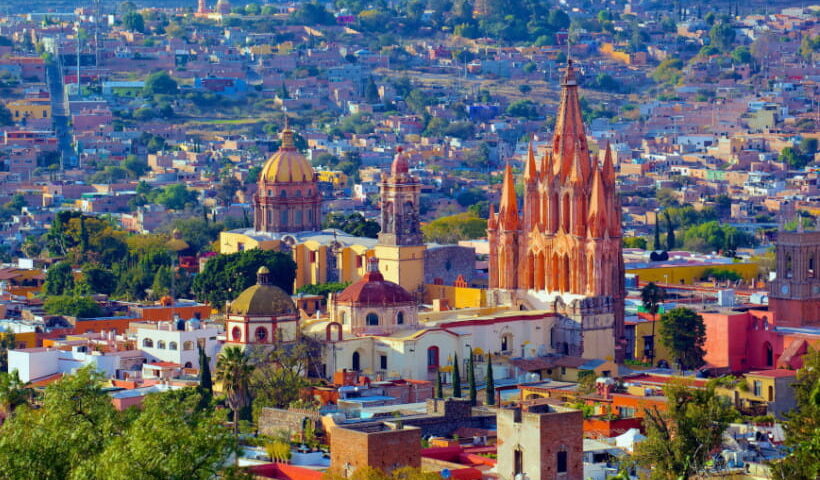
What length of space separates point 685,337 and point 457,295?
11.4m

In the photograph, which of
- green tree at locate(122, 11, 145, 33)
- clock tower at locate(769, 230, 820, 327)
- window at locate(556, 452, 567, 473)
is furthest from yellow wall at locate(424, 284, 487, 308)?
green tree at locate(122, 11, 145, 33)

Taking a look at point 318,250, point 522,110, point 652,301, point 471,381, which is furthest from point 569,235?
point 522,110

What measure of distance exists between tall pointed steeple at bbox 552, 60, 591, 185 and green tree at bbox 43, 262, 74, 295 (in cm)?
2009

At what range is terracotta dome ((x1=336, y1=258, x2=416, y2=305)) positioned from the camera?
77.2 meters

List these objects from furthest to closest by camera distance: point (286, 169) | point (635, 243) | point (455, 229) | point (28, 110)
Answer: point (28, 110) → point (455, 229) → point (635, 243) → point (286, 169)

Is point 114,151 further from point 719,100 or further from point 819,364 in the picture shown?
point 819,364

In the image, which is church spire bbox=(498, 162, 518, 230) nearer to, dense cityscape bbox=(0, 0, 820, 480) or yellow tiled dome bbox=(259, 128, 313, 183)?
dense cityscape bbox=(0, 0, 820, 480)

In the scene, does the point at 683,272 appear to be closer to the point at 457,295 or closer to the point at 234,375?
the point at 457,295

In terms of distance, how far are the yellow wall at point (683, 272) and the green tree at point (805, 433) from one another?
3562 centimetres

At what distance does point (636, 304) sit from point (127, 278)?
63.3ft

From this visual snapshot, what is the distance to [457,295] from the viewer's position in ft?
291

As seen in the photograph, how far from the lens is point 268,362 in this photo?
72.2 meters

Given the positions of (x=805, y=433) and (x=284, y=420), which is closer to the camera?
(x=805, y=433)

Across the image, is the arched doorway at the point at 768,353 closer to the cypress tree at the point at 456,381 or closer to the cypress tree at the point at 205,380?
the cypress tree at the point at 456,381
